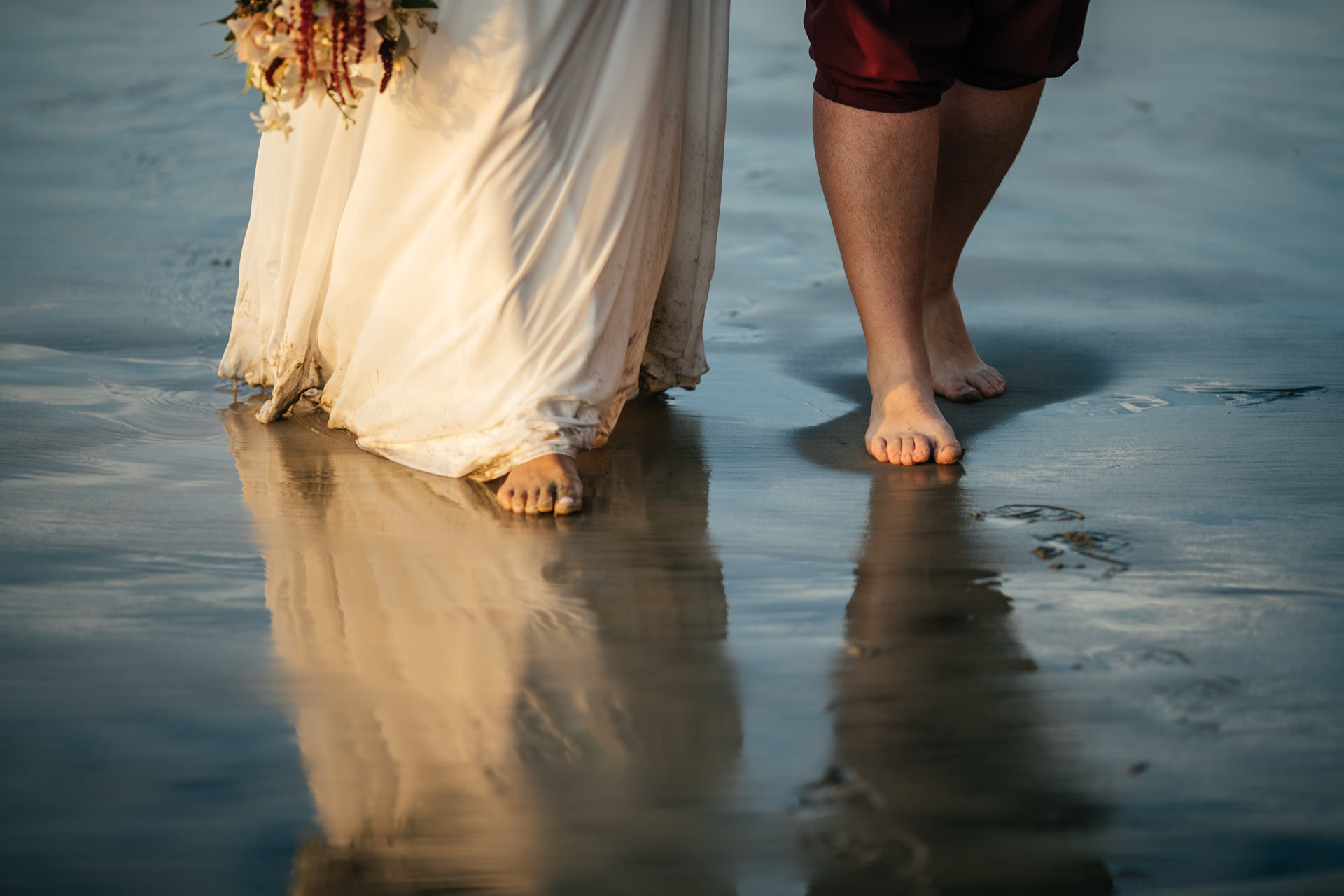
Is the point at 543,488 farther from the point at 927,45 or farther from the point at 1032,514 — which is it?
the point at 927,45

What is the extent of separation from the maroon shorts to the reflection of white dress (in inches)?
7.5

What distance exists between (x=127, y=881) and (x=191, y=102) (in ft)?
13.8

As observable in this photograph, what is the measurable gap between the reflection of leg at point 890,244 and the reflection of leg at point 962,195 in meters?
0.17

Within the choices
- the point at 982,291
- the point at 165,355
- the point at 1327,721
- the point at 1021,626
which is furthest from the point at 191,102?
the point at 1327,721

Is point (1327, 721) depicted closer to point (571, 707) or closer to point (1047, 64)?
point (571, 707)

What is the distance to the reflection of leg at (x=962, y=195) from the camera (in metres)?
2.12

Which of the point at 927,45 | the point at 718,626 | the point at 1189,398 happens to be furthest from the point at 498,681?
the point at 1189,398

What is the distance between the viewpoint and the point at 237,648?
1.28 m

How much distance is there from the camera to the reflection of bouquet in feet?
5.33

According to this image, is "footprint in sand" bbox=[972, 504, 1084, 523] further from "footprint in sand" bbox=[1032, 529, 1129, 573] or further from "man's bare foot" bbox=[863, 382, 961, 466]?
"man's bare foot" bbox=[863, 382, 961, 466]

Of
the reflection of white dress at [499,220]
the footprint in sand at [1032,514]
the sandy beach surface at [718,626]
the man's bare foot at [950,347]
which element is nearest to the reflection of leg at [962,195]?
the man's bare foot at [950,347]

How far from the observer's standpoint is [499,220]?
1775 mm

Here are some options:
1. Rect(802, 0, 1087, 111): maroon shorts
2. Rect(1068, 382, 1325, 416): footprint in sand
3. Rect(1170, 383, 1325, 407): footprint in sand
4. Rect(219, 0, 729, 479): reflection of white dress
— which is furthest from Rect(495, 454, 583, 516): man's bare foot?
Rect(1170, 383, 1325, 407): footprint in sand

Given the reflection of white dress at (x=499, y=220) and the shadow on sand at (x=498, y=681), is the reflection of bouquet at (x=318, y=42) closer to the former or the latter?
the reflection of white dress at (x=499, y=220)
